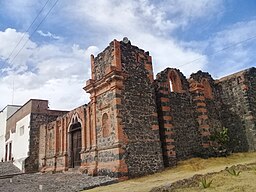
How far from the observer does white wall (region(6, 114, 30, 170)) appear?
23.6m

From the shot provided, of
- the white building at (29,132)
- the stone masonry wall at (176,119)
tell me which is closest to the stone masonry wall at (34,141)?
the white building at (29,132)

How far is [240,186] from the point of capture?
646 cm

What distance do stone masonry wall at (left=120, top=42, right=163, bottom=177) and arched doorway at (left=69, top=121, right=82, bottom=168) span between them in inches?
209

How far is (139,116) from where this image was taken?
13156 millimetres

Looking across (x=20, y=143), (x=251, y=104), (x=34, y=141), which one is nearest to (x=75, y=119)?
(x=34, y=141)

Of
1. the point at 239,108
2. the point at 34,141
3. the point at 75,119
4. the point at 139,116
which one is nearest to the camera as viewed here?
the point at 139,116

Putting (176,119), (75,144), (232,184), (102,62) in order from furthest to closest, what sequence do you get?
(75,144), (176,119), (102,62), (232,184)

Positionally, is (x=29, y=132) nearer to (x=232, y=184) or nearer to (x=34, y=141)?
(x=34, y=141)

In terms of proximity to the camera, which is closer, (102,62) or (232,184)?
(232,184)

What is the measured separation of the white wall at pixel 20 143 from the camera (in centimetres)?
2361

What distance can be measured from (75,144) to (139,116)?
622 cm

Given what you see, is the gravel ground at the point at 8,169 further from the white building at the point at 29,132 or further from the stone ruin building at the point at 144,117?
the stone ruin building at the point at 144,117

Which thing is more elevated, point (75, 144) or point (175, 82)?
point (175, 82)

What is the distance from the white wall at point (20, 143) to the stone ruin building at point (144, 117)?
228 inches
